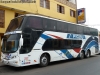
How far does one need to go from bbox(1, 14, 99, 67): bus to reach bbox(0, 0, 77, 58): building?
14.2ft

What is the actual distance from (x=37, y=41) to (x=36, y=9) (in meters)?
8.41

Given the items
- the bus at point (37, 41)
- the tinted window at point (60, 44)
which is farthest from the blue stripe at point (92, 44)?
the bus at point (37, 41)

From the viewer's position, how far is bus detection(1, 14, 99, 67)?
9.38 m

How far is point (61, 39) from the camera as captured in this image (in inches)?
495

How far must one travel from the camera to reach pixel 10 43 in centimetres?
965

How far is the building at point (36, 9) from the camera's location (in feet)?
48.3

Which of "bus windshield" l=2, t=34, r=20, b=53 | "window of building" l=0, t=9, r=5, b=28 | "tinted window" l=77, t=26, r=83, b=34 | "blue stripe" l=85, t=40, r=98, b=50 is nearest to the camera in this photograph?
"bus windshield" l=2, t=34, r=20, b=53

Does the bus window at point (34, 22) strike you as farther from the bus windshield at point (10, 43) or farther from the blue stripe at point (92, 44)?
the blue stripe at point (92, 44)

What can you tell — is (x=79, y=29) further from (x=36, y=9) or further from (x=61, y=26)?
(x=36, y=9)

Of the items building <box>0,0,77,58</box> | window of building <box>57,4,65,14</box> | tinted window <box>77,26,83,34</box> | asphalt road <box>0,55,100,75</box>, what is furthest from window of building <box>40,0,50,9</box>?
asphalt road <box>0,55,100,75</box>

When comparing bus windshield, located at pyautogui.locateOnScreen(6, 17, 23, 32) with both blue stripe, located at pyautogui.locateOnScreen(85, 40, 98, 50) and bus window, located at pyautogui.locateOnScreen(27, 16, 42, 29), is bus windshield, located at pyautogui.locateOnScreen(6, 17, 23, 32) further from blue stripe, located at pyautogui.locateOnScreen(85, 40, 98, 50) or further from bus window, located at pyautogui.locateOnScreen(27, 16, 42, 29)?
blue stripe, located at pyautogui.locateOnScreen(85, 40, 98, 50)

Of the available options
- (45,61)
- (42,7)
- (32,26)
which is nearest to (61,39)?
→ (45,61)

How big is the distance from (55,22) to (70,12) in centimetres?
1381

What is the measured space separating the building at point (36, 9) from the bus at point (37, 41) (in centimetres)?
433
